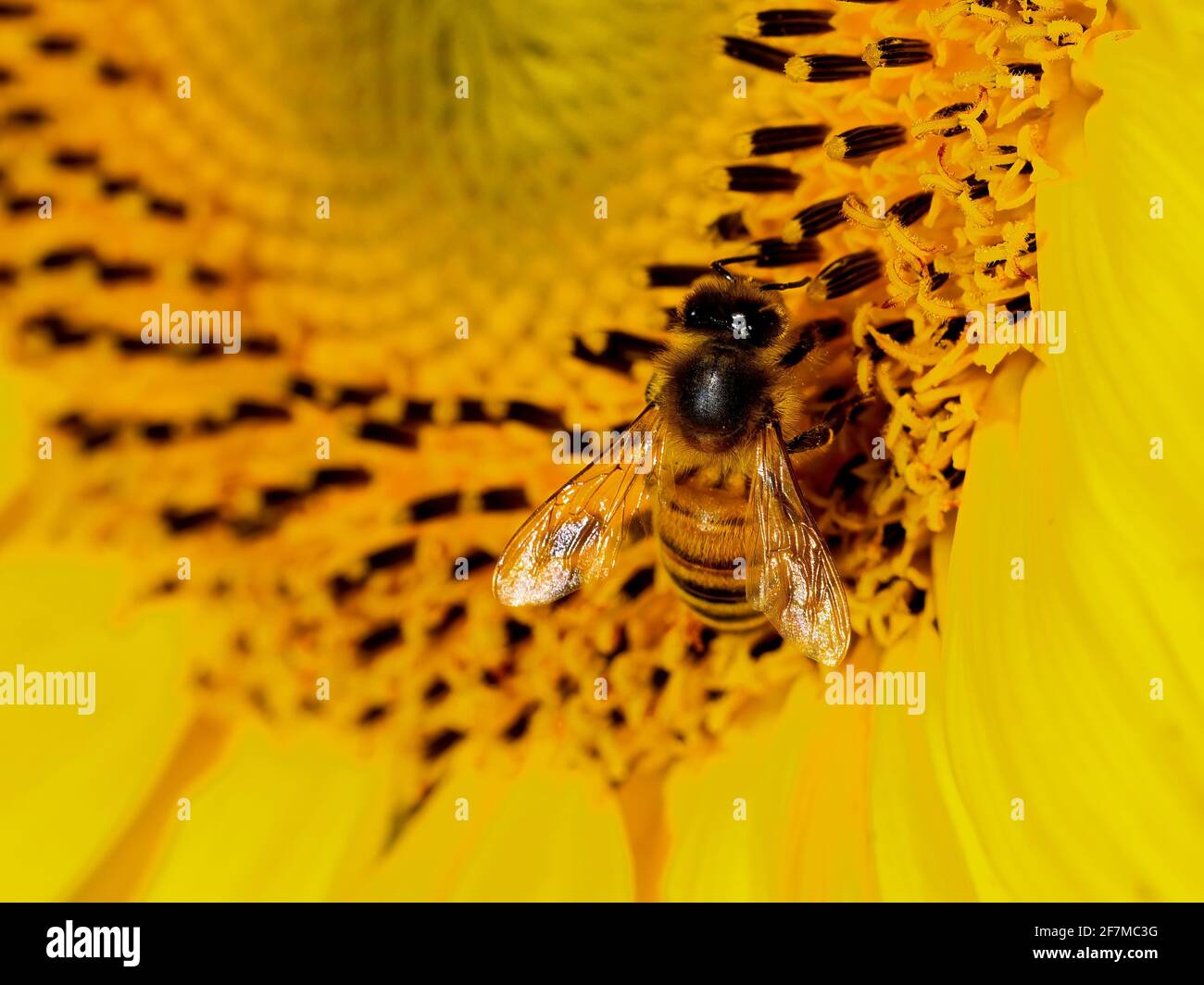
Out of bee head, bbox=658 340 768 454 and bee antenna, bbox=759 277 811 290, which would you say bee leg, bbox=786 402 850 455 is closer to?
bee head, bbox=658 340 768 454

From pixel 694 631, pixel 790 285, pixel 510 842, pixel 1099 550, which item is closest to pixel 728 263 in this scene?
pixel 790 285

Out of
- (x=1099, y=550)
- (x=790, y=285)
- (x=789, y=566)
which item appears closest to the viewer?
(x=1099, y=550)

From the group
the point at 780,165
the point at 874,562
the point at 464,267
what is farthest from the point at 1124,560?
the point at 464,267

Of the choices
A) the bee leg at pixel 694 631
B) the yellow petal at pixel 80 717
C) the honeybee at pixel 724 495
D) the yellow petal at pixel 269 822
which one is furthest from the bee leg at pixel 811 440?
the yellow petal at pixel 80 717

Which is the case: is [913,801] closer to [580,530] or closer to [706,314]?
[580,530]

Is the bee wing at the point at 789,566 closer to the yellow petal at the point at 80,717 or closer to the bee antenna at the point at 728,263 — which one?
the bee antenna at the point at 728,263

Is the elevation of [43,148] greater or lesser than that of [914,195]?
greater

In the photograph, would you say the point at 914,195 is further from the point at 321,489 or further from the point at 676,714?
the point at 321,489
